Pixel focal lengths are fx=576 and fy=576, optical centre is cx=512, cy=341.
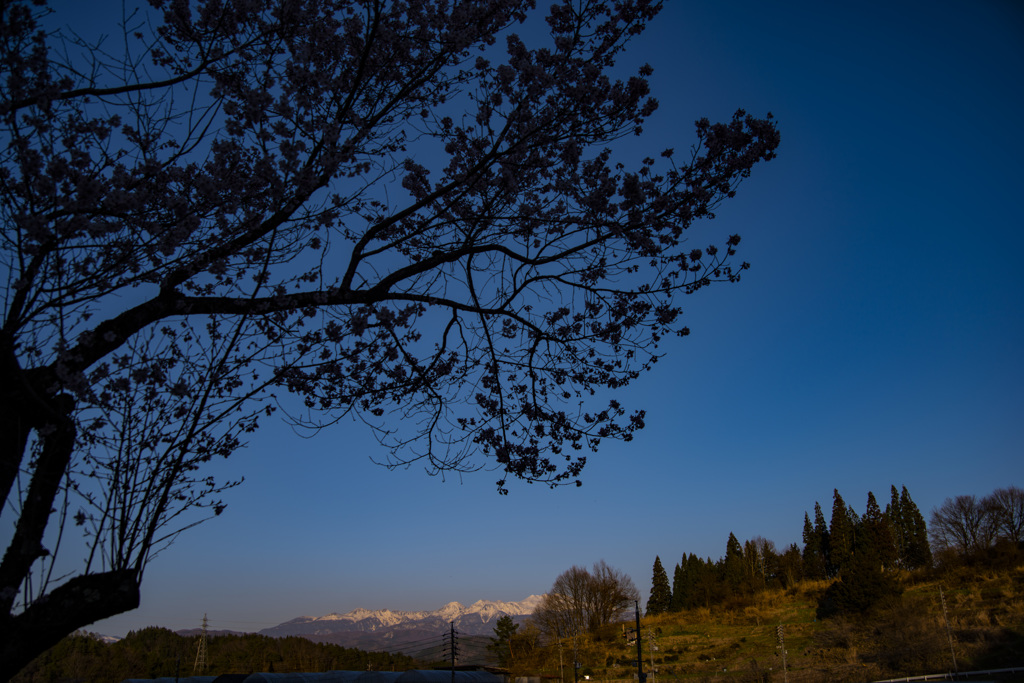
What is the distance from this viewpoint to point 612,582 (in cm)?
5781

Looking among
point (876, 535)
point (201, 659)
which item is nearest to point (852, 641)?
point (876, 535)

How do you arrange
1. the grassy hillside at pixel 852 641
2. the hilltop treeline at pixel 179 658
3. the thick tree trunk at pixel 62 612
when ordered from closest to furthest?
the thick tree trunk at pixel 62 612, the grassy hillside at pixel 852 641, the hilltop treeline at pixel 179 658

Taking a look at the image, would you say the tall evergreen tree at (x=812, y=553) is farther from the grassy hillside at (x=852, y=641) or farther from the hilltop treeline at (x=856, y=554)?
the grassy hillside at (x=852, y=641)

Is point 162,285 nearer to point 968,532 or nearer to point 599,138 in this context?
point 599,138

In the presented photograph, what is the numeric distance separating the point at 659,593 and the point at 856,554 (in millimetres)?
35367

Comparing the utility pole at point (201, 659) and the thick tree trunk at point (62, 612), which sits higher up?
the thick tree trunk at point (62, 612)

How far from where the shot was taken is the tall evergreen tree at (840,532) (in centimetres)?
5272

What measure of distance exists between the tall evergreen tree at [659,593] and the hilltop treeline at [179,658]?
30.1 m

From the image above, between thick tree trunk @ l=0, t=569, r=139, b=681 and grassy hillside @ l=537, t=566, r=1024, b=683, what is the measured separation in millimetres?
29485

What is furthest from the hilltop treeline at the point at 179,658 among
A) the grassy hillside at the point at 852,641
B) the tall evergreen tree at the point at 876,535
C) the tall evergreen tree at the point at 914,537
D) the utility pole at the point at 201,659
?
the tall evergreen tree at the point at 914,537

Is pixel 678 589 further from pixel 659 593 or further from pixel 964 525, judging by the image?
pixel 964 525

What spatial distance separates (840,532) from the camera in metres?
54.9

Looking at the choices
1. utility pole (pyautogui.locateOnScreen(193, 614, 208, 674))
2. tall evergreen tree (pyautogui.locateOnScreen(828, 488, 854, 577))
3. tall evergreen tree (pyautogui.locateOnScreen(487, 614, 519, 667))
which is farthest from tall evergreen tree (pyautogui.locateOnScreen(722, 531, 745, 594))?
utility pole (pyautogui.locateOnScreen(193, 614, 208, 674))

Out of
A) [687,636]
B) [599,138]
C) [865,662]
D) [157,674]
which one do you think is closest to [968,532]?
[687,636]
